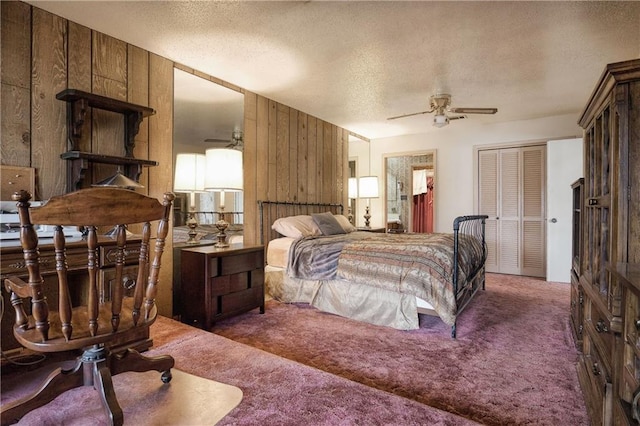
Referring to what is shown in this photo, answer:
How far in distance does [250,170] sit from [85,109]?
1.79 m

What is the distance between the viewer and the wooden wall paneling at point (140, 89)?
2779mm

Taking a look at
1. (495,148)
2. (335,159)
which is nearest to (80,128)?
(335,159)

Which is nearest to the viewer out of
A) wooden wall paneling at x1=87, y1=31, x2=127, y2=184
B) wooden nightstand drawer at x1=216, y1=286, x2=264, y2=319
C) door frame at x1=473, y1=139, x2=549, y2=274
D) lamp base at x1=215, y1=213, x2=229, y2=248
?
wooden wall paneling at x1=87, y1=31, x2=127, y2=184

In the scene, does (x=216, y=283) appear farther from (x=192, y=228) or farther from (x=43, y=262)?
(x=43, y=262)

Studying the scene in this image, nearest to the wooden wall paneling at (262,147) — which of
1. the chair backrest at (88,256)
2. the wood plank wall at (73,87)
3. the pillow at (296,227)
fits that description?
the wood plank wall at (73,87)

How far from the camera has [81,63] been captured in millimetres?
2490

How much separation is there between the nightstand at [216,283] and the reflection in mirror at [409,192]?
408 centimetres

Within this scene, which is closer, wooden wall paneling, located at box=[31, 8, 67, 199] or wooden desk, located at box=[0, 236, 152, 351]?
wooden desk, located at box=[0, 236, 152, 351]

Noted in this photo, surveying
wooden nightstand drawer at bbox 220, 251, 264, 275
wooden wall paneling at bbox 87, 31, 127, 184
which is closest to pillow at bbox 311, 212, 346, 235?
wooden nightstand drawer at bbox 220, 251, 264, 275

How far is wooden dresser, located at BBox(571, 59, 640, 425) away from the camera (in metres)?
1.02

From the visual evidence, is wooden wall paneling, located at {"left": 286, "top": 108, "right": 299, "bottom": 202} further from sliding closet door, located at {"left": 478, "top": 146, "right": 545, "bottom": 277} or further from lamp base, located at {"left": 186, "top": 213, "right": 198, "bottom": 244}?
sliding closet door, located at {"left": 478, "top": 146, "right": 545, "bottom": 277}

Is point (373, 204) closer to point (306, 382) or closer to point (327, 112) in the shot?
point (327, 112)

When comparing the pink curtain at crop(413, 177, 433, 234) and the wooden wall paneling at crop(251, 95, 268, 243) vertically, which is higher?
the wooden wall paneling at crop(251, 95, 268, 243)

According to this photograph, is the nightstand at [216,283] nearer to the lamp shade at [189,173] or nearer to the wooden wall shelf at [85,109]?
the lamp shade at [189,173]
